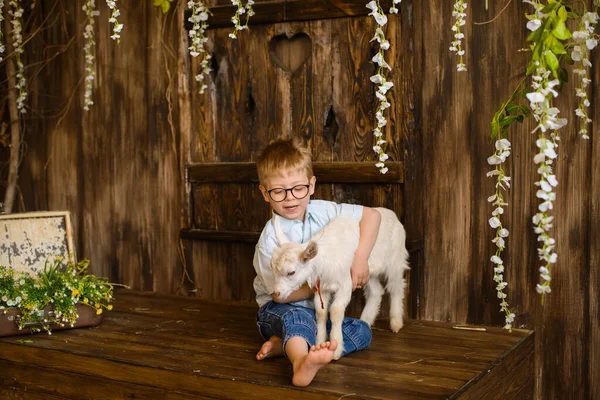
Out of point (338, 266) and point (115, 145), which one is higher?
point (115, 145)

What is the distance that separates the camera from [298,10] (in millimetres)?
3131

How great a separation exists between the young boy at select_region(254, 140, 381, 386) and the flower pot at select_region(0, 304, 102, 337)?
80cm

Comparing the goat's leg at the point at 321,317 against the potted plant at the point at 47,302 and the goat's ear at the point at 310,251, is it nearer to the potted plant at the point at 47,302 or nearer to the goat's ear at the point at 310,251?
the goat's ear at the point at 310,251

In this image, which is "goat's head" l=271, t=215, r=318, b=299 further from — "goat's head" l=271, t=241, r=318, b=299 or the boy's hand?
the boy's hand

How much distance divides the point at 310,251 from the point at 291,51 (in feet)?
4.32

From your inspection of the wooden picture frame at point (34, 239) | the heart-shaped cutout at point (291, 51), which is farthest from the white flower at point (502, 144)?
the wooden picture frame at point (34, 239)

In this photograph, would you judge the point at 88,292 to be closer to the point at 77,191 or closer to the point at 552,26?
the point at 77,191

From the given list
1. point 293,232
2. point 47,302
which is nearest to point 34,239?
point 47,302

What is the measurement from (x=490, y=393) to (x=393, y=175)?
3.37 ft

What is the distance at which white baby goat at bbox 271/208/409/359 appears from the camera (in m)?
2.32

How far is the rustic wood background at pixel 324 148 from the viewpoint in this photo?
283 centimetres

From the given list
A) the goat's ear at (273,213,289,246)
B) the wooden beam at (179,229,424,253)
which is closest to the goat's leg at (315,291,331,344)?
the goat's ear at (273,213,289,246)

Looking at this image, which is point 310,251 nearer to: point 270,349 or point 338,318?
point 338,318

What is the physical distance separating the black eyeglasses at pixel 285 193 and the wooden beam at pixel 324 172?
1.77 ft
